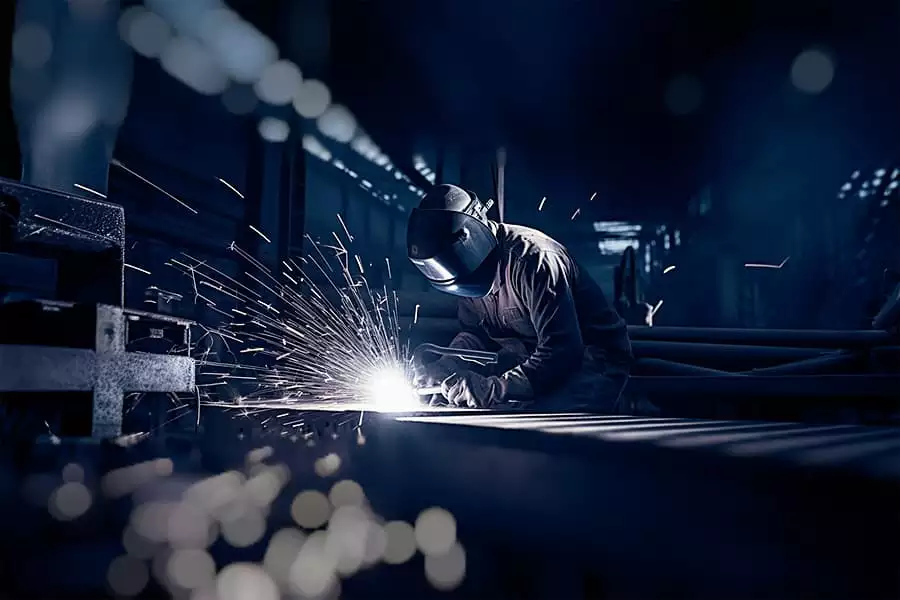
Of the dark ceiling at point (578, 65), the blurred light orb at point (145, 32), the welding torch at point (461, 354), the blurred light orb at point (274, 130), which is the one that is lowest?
the welding torch at point (461, 354)

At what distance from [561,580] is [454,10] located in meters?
4.30

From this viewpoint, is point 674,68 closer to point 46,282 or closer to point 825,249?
point 825,249

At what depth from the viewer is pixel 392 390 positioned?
2576 mm

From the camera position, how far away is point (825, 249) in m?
8.15

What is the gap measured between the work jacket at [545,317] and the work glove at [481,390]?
0.08 m

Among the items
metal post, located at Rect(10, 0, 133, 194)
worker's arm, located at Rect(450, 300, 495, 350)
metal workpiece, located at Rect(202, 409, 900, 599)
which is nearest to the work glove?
worker's arm, located at Rect(450, 300, 495, 350)

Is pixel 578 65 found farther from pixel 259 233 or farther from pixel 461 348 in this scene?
pixel 461 348

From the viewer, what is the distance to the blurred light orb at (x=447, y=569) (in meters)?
0.98

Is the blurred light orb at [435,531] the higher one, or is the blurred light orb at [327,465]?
the blurred light orb at [327,465]

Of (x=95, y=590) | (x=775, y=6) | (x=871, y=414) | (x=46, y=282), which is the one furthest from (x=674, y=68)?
(x=95, y=590)

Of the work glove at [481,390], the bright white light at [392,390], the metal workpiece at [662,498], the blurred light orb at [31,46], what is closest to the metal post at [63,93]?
the blurred light orb at [31,46]

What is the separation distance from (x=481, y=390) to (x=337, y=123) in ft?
15.2

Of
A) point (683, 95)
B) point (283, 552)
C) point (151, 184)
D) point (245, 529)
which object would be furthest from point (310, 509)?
point (683, 95)

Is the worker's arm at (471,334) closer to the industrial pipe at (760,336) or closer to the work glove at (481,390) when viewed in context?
the work glove at (481,390)
